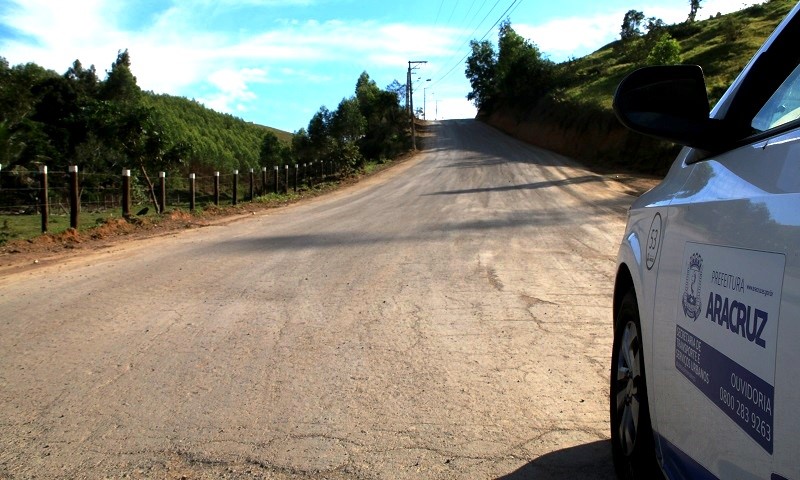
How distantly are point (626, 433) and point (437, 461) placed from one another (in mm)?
1022

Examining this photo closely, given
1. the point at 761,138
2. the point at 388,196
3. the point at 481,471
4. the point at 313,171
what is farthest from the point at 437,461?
the point at 313,171

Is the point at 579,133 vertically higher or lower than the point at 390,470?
higher

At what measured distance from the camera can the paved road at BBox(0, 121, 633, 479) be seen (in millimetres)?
3740

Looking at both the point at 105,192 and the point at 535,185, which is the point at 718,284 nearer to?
the point at 535,185

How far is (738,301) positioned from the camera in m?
1.81

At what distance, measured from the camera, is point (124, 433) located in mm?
4012

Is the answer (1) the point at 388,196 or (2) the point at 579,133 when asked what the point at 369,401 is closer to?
(1) the point at 388,196

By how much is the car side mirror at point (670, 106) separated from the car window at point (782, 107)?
0.15 meters

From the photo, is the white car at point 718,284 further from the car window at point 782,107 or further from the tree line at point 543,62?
the tree line at point 543,62

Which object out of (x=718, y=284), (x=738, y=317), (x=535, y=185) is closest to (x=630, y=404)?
(x=718, y=284)

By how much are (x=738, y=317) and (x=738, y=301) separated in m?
0.04

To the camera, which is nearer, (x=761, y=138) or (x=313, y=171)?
(x=761, y=138)

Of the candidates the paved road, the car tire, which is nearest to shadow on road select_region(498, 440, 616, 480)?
the paved road

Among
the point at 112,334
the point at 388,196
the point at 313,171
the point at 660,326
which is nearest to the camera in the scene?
the point at 660,326
